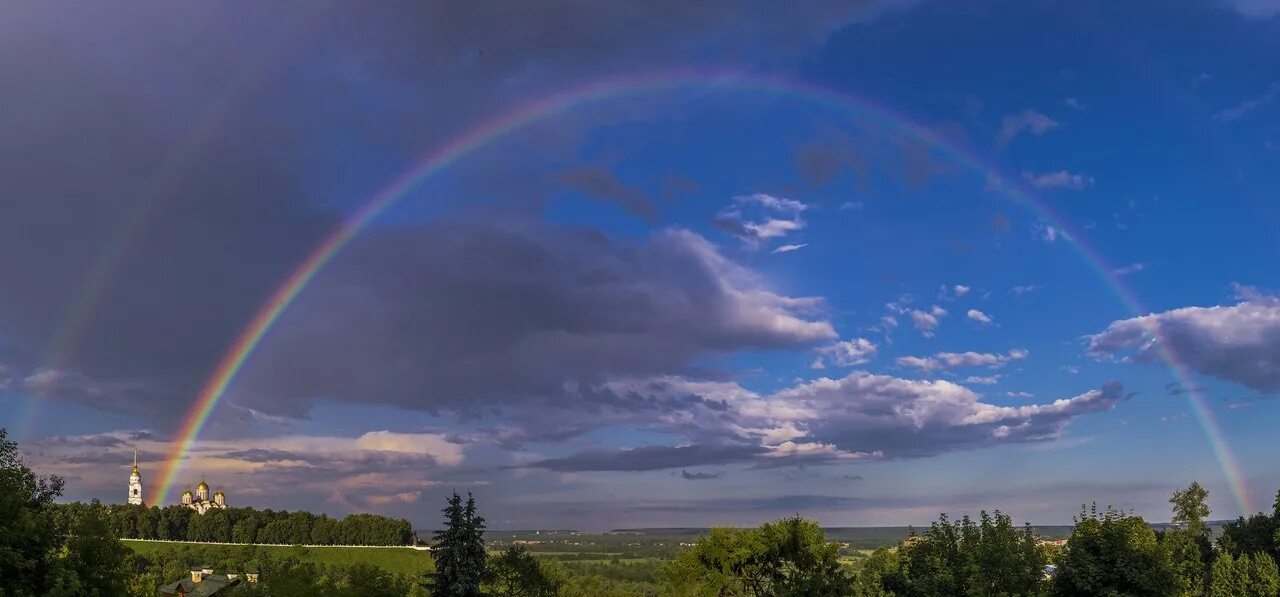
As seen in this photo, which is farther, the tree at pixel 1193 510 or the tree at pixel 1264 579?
the tree at pixel 1193 510

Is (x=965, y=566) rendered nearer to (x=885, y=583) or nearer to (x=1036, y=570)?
(x=885, y=583)

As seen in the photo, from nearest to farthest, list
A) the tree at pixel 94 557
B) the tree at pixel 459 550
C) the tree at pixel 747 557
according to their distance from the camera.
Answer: the tree at pixel 94 557
the tree at pixel 459 550
the tree at pixel 747 557

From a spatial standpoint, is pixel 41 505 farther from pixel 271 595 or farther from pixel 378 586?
pixel 378 586

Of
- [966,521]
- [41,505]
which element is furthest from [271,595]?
[966,521]

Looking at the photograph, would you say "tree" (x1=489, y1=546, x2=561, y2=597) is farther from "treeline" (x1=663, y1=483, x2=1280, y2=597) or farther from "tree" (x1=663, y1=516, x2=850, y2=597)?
"treeline" (x1=663, y1=483, x2=1280, y2=597)

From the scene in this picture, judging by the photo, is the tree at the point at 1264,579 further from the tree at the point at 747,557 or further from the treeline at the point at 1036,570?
the tree at the point at 747,557

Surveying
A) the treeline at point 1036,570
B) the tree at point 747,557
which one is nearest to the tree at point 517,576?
the tree at point 747,557

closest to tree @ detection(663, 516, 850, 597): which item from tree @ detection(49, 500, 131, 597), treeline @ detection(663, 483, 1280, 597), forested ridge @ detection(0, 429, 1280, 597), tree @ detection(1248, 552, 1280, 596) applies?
forested ridge @ detection(0, 429, 1280, 597)
